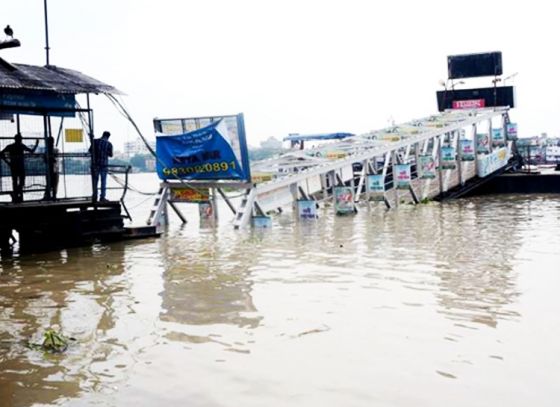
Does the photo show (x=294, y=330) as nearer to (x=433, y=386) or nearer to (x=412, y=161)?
(x=433, y=386)

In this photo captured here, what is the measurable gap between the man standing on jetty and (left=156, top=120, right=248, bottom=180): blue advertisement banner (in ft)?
8.84

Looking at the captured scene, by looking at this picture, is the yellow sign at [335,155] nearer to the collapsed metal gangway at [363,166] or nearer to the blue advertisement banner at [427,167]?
the collapsed metal gangway at [363,166]

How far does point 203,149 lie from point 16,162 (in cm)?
500

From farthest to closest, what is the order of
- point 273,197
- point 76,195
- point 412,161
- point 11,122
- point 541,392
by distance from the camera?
point 412,161 < point 273,197 < point 76,195 < point 11,122 < point 541,392

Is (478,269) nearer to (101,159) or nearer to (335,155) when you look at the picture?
(101,159)

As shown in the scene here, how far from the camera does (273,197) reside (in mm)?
17203

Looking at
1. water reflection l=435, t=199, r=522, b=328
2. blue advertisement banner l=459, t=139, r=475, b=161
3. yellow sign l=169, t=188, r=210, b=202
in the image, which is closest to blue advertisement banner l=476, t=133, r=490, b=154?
blue advertisement banner l=459, t=139, r=475, b=161

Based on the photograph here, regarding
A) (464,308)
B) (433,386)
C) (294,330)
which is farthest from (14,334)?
(464,308)

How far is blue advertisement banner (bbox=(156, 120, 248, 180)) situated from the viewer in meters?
15.8

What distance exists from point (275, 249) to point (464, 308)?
5454 millimetres

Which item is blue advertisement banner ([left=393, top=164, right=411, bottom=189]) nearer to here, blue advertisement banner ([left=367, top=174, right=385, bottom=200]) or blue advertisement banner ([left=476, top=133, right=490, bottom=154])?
blue advertisement banner ([left=367, top=174, right=385, bottom=200])

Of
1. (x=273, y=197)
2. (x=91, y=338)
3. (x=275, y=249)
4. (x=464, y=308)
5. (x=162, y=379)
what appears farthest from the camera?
(x=273, y=197)

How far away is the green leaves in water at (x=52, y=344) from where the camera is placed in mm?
5641

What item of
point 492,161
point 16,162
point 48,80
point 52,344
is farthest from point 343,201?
point 52,344
